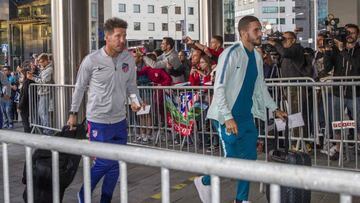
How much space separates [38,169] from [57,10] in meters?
7.02

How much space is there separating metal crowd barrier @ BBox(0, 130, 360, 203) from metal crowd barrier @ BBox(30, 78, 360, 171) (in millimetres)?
3984

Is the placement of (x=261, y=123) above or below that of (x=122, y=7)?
below

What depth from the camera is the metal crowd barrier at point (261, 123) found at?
722 cm

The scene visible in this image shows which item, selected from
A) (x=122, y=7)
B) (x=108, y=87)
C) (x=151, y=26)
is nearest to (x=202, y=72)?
(x=108, y=87)

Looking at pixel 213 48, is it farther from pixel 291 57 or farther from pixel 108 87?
pixel 108 87

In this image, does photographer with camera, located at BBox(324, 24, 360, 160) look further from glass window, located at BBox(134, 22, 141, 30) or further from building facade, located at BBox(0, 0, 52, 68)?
glass window, located at BBox(134, 22, 141, 30)

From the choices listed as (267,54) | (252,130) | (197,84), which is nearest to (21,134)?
(252,130)

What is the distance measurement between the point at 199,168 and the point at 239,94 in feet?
9.00

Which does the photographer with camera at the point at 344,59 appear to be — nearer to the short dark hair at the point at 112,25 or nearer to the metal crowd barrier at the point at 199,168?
the short dark hair at the point at 112,25

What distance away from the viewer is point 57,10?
10.4 m

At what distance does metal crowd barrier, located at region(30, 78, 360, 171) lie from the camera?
23.7ft

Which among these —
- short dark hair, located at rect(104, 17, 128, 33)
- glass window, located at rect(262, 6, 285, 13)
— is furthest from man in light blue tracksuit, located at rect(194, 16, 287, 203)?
glass window, located at rect(262, 6, 285, 13)

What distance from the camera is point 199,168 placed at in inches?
83.2

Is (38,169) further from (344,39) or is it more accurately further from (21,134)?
(344,39)
